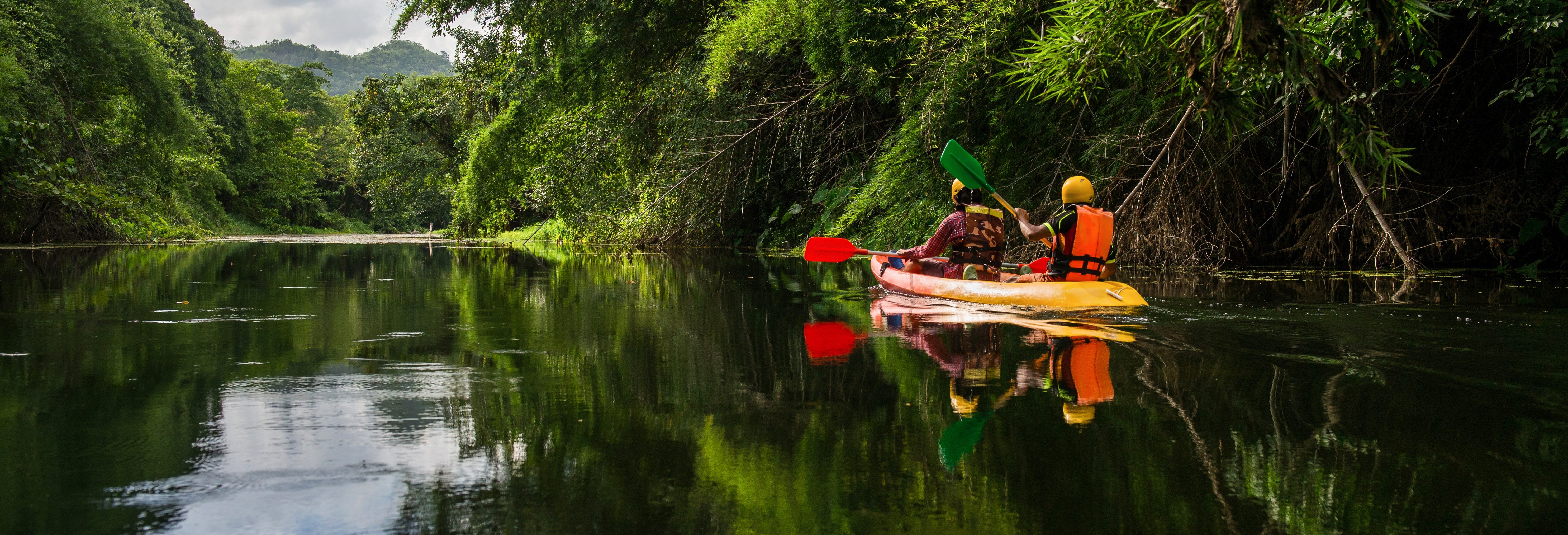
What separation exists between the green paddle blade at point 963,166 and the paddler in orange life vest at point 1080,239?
1.40 meters

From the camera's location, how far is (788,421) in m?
3.22

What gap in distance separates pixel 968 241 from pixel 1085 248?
1344mm

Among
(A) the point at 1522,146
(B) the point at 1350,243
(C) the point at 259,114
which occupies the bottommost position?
(B) the point at 1350,243

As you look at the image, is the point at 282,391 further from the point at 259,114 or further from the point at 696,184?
the point at 259,114

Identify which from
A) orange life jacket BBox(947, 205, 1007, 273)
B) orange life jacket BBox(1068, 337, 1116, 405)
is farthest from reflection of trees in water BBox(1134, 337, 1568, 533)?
orange life jacket BBox(947, 205, 1007, 273)

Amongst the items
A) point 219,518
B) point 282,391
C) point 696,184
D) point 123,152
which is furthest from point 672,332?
point 123,152

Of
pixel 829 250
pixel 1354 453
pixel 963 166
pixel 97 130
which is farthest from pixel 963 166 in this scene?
pixel 97 130

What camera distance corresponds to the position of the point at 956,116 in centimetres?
1262

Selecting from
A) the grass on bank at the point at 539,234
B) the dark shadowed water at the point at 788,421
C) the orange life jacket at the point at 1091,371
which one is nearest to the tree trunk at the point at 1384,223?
the dark shadowed water at the point at 788,421

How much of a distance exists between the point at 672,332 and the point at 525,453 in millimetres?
2934

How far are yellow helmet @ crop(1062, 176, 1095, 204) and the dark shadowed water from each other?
0.92m

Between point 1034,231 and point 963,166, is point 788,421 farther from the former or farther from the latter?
point 963,166

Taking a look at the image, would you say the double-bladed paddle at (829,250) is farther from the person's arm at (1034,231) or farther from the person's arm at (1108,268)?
the person's arm at (1108,268)

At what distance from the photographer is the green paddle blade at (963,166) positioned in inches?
339
